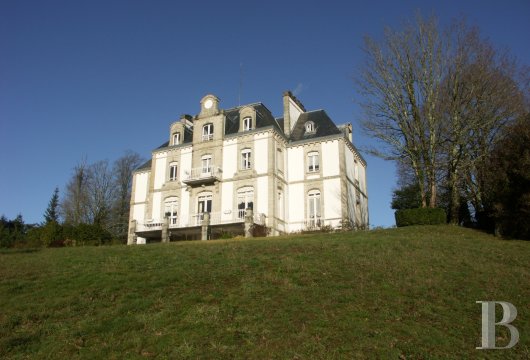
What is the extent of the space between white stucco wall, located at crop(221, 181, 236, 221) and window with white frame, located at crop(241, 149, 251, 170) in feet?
4.87

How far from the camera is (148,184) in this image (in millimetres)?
37719

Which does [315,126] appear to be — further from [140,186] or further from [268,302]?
[268,302]

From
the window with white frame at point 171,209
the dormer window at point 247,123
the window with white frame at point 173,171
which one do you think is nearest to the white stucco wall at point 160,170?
the window with white frame at point 173,171

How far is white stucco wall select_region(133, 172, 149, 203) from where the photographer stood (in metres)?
37.7

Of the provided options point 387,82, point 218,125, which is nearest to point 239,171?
point 218,125

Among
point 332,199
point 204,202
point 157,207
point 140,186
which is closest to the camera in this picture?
point 332,199

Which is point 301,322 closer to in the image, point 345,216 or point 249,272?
point 249,272

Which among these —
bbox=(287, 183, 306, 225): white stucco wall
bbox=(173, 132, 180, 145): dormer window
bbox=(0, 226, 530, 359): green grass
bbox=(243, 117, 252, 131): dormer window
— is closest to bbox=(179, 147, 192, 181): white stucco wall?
bbox=(173, 132, 180, 145): dormer window

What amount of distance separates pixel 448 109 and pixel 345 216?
29.8 ft

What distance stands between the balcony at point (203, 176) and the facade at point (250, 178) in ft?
0.23

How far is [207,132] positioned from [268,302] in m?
24.8

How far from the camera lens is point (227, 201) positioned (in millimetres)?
31953

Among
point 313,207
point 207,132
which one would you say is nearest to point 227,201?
point 313,207

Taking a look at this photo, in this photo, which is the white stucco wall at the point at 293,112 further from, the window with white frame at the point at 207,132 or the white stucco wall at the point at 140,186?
the white stucco wall at the point at 140,186
